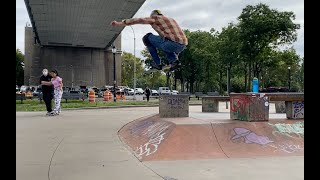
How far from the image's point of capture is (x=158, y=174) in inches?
217

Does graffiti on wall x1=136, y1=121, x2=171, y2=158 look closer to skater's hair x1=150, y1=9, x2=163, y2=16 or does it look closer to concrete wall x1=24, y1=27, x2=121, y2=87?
skater's hair x1=150, y1=9, x2=163, y2=16

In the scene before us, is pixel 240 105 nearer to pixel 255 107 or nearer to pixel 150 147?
pixel 255 107

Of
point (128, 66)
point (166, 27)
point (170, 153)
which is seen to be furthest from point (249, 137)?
point (128, 66)

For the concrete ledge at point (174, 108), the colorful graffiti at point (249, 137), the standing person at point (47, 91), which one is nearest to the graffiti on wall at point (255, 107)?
the colorful graffiti at point (249, 137)

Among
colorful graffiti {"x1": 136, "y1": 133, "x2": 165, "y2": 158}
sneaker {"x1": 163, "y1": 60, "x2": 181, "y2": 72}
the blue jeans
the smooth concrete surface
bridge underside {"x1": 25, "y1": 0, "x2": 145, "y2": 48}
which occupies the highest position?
bridge underside {"x1": 25, "y1": 0, "x2": 145, "y2": 48}

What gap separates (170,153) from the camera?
23.4 feet

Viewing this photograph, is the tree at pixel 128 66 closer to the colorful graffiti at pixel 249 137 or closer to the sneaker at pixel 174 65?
the sneaker at pixel 174 65

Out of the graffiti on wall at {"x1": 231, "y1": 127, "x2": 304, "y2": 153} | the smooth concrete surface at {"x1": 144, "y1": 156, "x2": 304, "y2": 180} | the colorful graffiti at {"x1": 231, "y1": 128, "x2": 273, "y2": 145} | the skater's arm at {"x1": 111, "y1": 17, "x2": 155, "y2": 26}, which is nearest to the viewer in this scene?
the smooth concrete surface at {"x1": 144, "y1": 156, "x2": 304, "y2": 180}

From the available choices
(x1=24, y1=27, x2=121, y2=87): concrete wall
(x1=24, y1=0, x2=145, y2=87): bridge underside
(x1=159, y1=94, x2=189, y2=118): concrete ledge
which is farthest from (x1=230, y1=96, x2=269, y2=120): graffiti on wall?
(x1=24, y1=27, x2=121, y2=87): concrete wall

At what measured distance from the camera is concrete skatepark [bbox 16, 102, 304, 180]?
5.61 m

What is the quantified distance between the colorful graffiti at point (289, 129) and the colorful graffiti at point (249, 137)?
492 mm

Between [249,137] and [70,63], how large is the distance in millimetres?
62162
